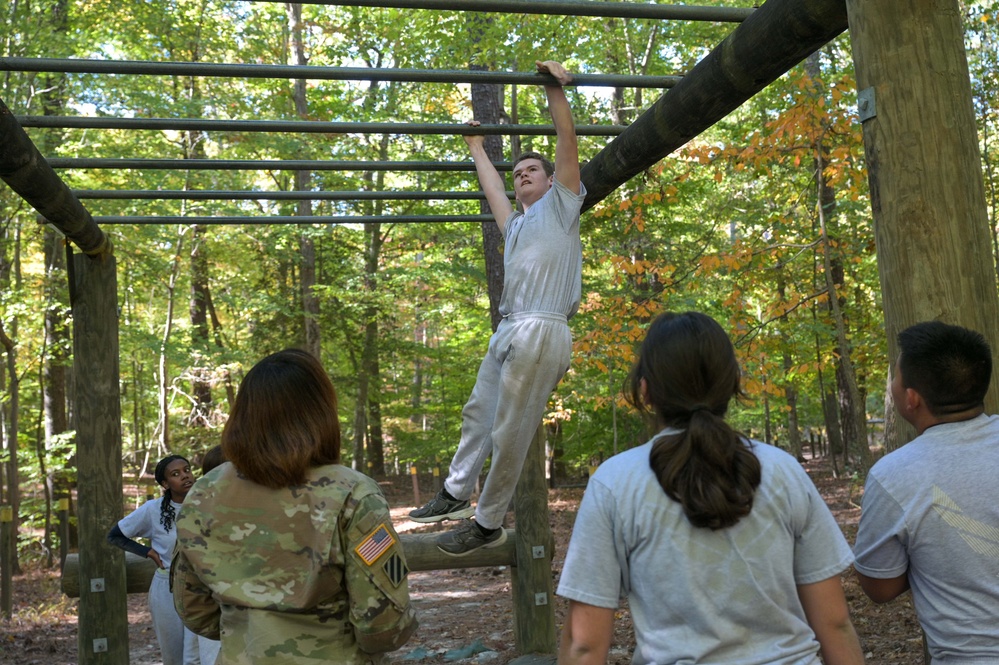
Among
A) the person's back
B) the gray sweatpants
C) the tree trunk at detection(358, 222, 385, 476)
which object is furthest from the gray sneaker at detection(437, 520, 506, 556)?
the tree trunk at detection(358, 222, 385, 476)

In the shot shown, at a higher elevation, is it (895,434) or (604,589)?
(895,434)

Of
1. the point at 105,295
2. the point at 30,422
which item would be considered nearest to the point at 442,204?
the point at 30,422

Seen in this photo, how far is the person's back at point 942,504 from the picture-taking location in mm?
1955

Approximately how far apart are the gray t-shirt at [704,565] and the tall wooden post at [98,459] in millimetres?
4386

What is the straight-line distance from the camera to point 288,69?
10.8 feet

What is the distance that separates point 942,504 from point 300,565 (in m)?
1.43

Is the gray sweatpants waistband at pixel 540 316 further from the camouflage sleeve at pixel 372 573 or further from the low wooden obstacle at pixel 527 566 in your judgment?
the low wooden obstacle at pixel 527 566

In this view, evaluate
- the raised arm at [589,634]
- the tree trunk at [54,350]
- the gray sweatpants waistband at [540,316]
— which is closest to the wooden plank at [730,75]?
the gray sweatpants waistband at [540,316]

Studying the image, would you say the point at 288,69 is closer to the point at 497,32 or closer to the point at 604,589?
the point at 604,589

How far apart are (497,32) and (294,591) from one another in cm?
887

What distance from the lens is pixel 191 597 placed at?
7.43 ft

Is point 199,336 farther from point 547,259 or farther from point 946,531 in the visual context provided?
point 946,531

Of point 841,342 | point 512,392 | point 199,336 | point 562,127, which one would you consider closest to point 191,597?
point 512,392

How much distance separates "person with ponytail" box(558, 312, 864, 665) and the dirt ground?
437 centimetres
